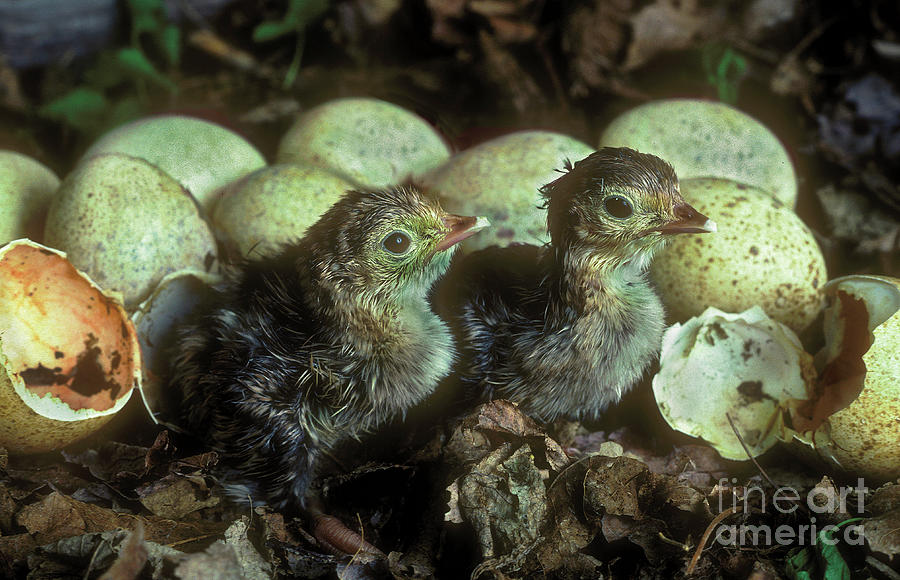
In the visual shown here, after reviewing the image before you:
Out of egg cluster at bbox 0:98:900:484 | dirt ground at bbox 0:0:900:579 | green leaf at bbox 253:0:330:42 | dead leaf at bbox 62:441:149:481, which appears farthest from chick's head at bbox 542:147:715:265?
green leaf at bbox 253:0:330:42

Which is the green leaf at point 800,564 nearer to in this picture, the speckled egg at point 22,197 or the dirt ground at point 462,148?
the dirt ground at point 462,148

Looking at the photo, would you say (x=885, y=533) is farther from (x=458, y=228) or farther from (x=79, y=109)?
(x=79, y=109)

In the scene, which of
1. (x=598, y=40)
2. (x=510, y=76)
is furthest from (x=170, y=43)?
(x=598, y=40)

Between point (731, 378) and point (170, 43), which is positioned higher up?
point (170, 43)

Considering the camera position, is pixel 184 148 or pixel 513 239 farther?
pixel 184 148

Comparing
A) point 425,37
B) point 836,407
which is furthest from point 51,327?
point 425,37

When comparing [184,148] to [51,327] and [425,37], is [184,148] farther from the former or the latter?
[425,37]

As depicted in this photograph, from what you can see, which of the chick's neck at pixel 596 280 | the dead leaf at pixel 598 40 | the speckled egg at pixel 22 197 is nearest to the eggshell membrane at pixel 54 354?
the speckled egg at pixel 22 197
